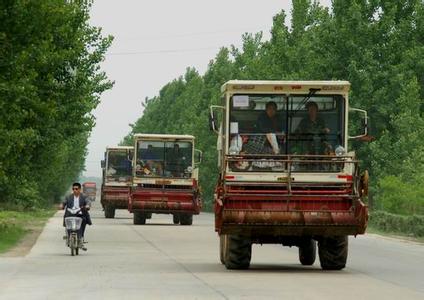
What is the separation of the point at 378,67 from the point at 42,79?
30396 mm

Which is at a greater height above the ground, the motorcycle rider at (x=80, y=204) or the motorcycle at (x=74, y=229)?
the motorcycle rider at (x=80, y=204)

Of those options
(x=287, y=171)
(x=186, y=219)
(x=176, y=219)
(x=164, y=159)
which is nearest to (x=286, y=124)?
(x=287, y=171)

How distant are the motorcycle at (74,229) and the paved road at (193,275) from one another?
300mm

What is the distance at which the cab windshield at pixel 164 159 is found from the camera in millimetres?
48125

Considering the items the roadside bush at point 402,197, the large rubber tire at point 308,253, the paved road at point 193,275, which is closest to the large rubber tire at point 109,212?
the roadside bush at point 402,197

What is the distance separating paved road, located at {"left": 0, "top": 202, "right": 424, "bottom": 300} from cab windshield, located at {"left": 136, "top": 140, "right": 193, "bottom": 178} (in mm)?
14837

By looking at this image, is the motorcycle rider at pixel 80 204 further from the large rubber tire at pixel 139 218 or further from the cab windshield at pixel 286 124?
the large rubber tire at pixel 139 218

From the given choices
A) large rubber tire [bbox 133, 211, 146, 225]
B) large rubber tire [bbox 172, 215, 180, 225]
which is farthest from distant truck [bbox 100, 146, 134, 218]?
large rubber tire [bbox 133, 211, 146, 225]

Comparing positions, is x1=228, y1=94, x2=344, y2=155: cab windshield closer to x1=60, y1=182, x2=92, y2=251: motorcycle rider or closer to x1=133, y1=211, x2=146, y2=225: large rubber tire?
x1=60, y1=182, x2=92, y2=251: motorcycle rider

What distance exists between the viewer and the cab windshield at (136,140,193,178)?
4812 centimetres

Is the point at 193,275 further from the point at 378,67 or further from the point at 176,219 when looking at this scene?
the point at 378,67

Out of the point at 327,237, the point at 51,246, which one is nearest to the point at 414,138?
the point at 51,246

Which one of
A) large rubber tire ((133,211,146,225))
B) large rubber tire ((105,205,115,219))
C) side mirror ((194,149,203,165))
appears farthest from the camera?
large rubber tire ((105,205,115,219))

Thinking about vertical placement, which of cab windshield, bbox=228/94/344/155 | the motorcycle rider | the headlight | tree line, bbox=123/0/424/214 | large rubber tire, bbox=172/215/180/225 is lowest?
large rubber tire, bbox=172/215/180/225
